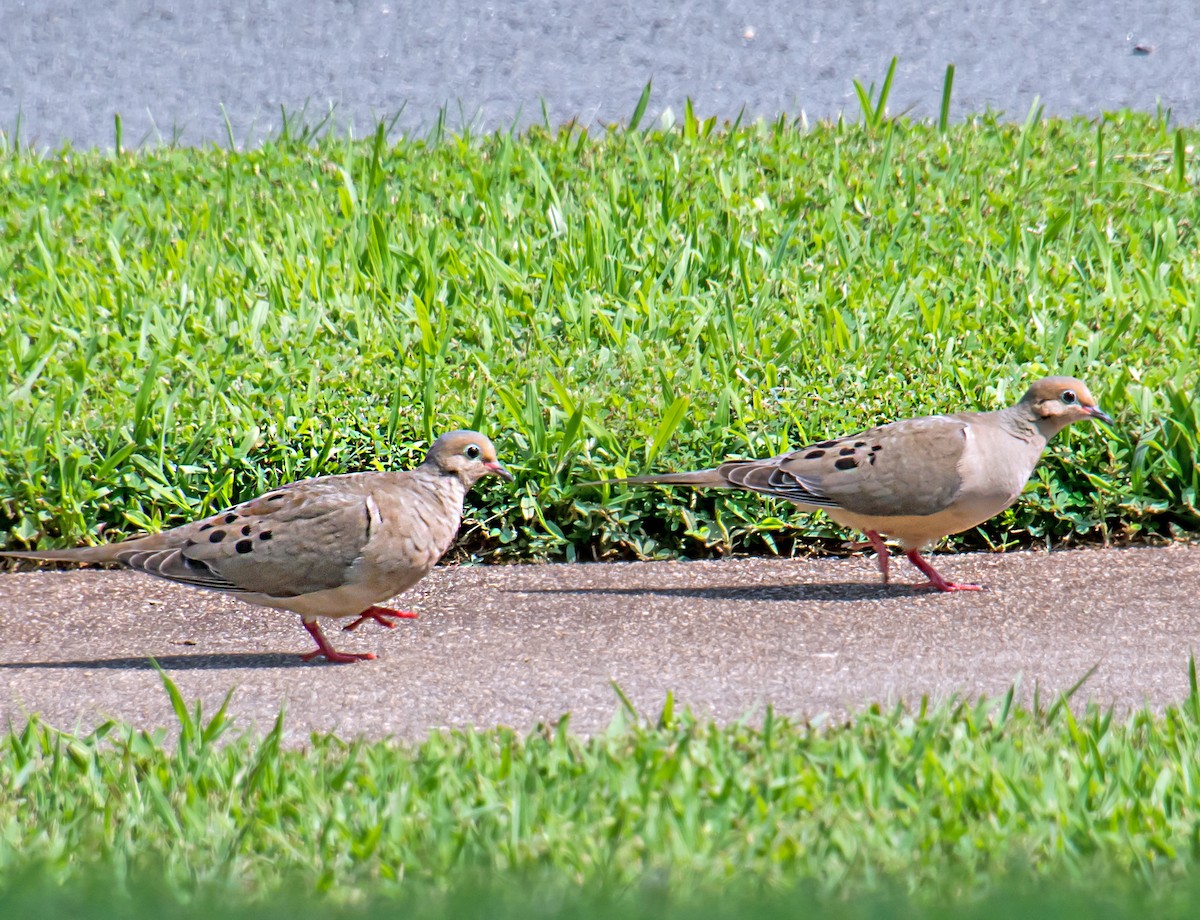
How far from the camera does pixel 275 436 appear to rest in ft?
20.2

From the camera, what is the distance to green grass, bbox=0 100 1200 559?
6094mm

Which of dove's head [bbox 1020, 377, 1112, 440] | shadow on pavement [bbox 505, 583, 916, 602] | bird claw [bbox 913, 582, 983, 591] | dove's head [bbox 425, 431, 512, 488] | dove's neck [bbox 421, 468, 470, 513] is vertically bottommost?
shadow on pavement [bbox 505, 583, 916, 602]

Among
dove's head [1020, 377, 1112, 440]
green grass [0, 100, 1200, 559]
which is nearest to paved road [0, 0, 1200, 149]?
green grass [0, 100, 1200, 559]

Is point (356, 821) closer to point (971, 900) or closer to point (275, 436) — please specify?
point (971, 900)

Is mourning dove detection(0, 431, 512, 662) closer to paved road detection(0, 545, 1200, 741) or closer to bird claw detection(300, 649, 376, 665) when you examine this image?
bird claw detection(300, 649, 376, 665)

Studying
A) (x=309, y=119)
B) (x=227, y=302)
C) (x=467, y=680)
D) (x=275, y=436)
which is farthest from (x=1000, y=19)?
(x=467, y=680)

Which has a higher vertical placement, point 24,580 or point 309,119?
point 309,119

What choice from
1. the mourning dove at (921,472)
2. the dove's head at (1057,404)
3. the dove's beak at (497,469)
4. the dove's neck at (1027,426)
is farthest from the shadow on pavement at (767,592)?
the dove's head at (1057,404)

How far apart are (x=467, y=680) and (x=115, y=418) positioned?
7.40 feet

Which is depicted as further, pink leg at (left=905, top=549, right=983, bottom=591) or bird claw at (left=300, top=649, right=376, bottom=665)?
pink leg at (left=905, top=549, right=983, bottom=591)

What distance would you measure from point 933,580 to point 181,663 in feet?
8.49

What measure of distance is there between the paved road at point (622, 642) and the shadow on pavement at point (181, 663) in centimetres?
1

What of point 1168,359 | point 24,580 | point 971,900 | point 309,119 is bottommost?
point 24,580

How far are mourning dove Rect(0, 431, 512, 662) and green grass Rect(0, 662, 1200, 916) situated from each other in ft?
2.37
